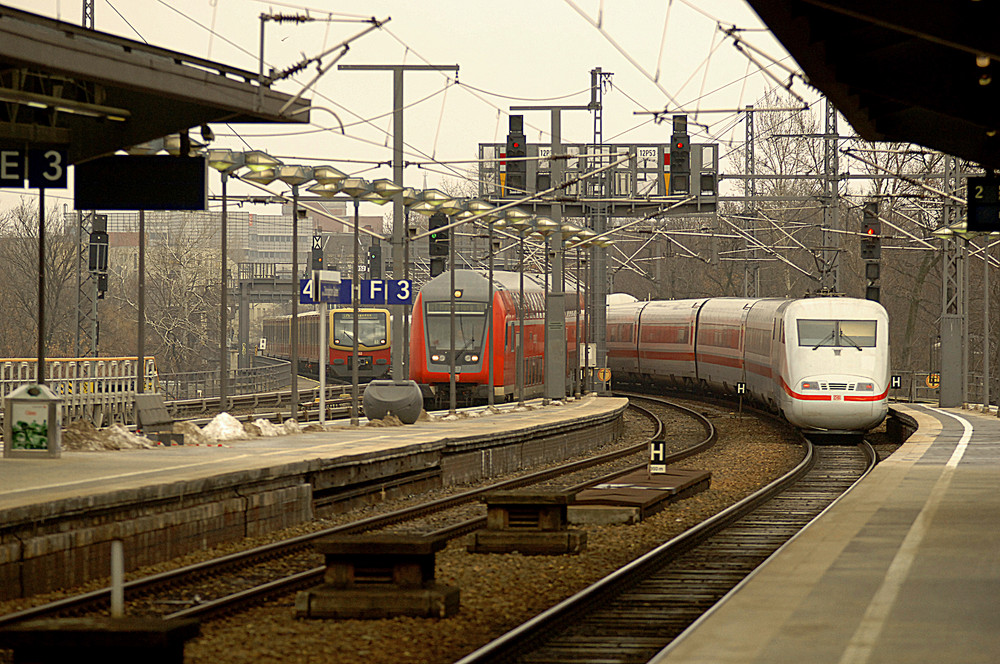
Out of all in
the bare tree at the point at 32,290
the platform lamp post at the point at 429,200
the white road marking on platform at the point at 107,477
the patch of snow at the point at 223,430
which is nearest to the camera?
the white road marking on platform at the point at 107,477

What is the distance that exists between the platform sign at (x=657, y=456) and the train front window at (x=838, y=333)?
→ 32.3 ft

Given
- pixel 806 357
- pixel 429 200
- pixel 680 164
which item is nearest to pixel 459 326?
pixel 680 164

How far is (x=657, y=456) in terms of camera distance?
2153 centimetres

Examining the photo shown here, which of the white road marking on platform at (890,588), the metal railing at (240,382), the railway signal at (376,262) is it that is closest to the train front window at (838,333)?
the white road marking on platform at (890,588)

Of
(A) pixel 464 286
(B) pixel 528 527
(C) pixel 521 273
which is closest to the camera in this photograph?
(B) pixel 528 527

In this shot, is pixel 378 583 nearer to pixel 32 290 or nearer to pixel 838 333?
pixel 838 333

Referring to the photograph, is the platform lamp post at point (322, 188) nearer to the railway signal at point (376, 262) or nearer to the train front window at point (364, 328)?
the train front window at point (364, 328)

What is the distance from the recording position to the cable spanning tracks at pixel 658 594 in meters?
9.29

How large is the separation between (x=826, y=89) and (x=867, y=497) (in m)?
5.54

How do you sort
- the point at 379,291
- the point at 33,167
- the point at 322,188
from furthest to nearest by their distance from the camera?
1. the point at 379,291
2. the point at 322,188
3. the point at 33,167

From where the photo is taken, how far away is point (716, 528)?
54.3 ft

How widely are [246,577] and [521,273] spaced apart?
2222 centimetres

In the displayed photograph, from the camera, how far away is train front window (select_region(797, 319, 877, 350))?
30094 millimetres

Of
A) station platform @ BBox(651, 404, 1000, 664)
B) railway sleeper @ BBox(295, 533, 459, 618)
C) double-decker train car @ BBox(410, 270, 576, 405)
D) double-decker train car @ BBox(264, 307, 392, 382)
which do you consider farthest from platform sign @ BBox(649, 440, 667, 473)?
double-decker train car @ BBox(264, 307, 392, 382)
